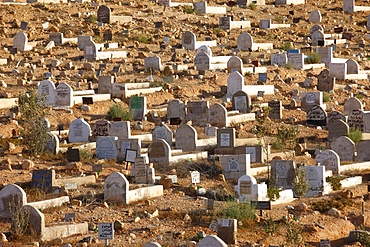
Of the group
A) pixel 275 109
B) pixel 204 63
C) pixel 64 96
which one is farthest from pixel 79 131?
pixel 204 63

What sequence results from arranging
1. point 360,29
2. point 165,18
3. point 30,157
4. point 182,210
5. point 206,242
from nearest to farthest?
point 206,242 < point 182,210 < point 30,157 < point 165,18 < point 360,29

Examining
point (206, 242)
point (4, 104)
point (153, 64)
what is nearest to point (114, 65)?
Answer: point (153, 64)

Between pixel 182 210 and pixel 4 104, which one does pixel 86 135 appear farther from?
pixel 182 210

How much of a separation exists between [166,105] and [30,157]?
6.35 meters

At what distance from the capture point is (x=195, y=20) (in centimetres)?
4028

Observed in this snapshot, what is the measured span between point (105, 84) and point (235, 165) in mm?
7065

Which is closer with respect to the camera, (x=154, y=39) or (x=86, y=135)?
(x=86, y=135)

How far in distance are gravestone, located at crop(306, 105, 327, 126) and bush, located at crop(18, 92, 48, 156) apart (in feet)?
21.3

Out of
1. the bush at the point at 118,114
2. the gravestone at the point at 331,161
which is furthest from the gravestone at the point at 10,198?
the bush at the point at 118,114

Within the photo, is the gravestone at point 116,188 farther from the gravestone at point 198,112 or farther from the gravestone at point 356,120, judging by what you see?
the gravestone at point 356,120

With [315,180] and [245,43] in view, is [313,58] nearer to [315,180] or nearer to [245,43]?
[245,43]

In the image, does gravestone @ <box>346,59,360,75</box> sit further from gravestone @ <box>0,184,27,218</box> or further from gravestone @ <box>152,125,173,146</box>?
gravestone @ <box>0,184,27,218</box>

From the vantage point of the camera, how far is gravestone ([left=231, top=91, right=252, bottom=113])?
27953 millimetres

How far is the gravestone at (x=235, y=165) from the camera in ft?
71.6
